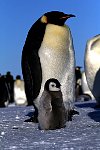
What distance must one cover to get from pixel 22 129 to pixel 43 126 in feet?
0.75

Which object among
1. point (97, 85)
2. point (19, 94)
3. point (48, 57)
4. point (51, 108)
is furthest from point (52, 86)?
point (19, 94)

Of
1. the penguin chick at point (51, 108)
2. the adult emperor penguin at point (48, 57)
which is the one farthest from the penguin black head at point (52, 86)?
A: the adult emperor penguin at point (48, 57)

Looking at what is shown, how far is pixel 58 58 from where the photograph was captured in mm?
5312

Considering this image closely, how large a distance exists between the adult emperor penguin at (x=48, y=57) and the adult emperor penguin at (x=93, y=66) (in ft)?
5.93

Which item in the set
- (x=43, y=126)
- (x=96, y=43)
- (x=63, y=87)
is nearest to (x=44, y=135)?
(x=43, y=126)

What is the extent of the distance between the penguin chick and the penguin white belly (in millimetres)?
519

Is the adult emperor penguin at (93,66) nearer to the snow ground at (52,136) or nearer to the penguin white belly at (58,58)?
the snow ground at (52,136)

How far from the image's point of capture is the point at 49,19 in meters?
5.40

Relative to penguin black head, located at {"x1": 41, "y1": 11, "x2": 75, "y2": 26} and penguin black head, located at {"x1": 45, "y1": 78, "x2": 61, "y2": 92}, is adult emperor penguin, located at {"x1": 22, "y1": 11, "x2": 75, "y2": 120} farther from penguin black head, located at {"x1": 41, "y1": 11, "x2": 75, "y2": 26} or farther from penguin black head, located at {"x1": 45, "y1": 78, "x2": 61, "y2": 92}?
penguin black head, located at {"x1": 45, "y1": 78, "x2": 61, "y2": 92}

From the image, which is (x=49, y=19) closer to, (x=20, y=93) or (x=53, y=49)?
(x=53, y=49)

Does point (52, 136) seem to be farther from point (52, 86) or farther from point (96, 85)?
point (96, 85)

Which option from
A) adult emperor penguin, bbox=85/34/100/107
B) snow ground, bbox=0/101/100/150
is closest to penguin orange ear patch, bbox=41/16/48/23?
snow ground, bbox=0/101/100/150

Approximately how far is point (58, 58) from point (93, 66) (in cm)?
198

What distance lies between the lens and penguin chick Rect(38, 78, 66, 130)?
4.70 m
